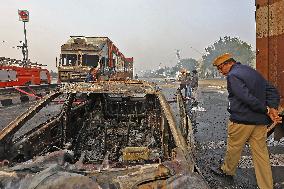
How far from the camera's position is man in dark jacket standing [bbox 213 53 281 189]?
147 inches

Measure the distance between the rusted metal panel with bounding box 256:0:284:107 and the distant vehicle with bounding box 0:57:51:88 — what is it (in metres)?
12.9

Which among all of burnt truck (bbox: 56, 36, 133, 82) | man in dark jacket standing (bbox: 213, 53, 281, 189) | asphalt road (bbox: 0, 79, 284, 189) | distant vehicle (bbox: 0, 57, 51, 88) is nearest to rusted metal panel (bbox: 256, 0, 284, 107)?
asphalt road (bbox: 0, 79, 284, 189)

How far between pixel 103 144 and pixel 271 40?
3539mm

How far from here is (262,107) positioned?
3.70m

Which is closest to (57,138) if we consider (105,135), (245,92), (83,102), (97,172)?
(105,135)

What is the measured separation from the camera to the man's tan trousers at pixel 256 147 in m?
3.76

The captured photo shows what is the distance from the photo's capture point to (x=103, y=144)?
4559 millimetres

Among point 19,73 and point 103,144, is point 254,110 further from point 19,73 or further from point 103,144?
point 19,73

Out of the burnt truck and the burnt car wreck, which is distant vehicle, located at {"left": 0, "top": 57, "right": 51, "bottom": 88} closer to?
the burnt truck

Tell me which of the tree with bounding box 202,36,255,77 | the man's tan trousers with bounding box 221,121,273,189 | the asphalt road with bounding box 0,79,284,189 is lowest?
the asphalt road with bounding box 0,79,284,189

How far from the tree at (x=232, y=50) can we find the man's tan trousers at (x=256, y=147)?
2538 inches

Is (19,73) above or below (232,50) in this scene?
below

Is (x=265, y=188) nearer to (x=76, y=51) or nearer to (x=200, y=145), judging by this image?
(x=200, y=145)

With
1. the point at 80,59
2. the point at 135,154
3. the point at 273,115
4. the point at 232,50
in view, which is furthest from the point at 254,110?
the point at 232,50
